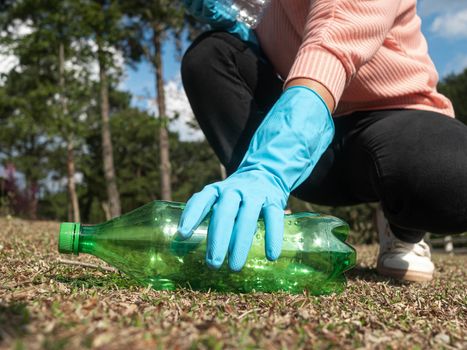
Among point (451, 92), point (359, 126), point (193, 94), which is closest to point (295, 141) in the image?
point (359, 126)

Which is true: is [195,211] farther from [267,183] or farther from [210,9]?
[210,9]

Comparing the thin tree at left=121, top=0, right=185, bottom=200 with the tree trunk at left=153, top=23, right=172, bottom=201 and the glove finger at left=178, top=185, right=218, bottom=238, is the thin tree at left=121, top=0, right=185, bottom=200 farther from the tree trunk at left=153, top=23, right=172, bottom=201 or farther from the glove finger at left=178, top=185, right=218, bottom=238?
the glove finger at left=178, top=185, right=218, bottom=238

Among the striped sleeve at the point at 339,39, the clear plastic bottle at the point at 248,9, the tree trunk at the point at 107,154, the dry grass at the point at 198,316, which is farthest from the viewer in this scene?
the tree trunk at the point at 107,154

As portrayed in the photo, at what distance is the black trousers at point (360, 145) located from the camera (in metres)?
2.13

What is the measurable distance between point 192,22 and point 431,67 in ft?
37.5

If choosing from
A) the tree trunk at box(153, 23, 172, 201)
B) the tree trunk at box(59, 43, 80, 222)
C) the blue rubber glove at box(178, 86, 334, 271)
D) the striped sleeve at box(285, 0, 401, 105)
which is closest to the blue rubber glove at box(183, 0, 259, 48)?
the striped sleeve at box(285, 0, 401, 105)

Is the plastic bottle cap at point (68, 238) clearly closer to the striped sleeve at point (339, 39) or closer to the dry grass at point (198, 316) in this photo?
the dry grass at point (198, 316)

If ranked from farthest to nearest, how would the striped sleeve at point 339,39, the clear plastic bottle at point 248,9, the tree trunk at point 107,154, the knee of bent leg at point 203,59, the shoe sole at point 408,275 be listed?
the tree trunk at point 107,154 → the clear plastic bottle at point 248,9 → the knee of bent leg at point 203,59 → the shoe sole at point 408,275 → the striped sleeve at point 339,39

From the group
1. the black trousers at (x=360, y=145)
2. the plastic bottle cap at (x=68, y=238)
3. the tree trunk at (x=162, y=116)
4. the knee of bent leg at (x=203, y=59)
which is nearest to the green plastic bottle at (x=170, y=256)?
the plastic bottle cap at (x=68, y=238)

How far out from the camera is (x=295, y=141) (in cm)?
172

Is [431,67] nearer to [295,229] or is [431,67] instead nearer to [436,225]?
[436,225]

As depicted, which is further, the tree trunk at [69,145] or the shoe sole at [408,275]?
the tree trunk at [69,145]

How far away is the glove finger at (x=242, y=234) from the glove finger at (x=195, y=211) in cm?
10

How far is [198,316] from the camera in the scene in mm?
1168
